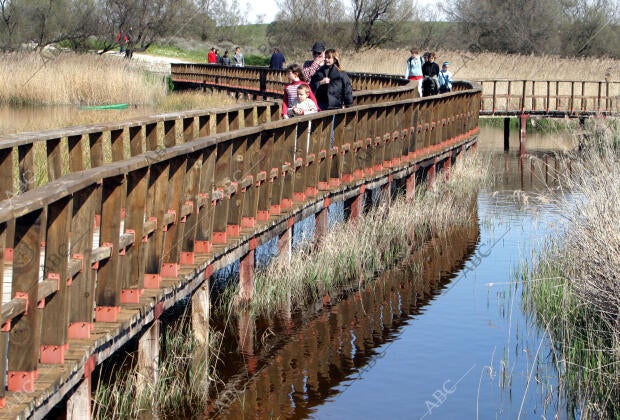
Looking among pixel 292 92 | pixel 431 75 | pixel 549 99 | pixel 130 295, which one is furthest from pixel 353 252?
pixel 549 99

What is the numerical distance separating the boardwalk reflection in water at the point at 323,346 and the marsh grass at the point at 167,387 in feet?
0.65

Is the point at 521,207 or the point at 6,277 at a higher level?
the point at 6,277

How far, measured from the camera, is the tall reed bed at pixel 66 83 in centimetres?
3281

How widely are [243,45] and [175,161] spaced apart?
8258cm

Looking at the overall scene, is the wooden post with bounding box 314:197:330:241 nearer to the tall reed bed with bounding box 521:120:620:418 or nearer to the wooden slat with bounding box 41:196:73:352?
the tall reed bed with bounding box 521:120:620:418

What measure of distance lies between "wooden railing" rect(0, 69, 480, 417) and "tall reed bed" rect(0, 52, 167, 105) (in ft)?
56.7

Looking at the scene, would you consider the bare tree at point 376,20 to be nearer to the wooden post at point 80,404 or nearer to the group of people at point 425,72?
the group of people at point 425,72

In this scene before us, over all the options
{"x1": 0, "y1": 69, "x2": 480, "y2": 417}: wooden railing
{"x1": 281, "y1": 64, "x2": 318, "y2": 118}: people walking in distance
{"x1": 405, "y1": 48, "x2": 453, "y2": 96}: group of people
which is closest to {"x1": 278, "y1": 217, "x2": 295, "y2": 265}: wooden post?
{"x1": 0, "y1": 69, "x2": 480, "y2": 417}: wooden railing

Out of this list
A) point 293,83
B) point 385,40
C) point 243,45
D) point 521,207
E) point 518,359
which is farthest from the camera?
point 243,45

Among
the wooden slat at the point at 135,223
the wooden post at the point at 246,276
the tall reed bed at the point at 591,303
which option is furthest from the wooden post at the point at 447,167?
the wooden slat at the point at 135,223

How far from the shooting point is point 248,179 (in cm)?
1089

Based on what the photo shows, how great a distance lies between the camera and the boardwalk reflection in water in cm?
921

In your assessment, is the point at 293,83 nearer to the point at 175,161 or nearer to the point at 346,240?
the point at 346,240

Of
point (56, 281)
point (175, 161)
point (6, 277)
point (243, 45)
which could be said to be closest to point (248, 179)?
point (175, 161)
